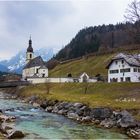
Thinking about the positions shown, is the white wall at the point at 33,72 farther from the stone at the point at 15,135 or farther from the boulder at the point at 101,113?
the stone at the point at 15,135

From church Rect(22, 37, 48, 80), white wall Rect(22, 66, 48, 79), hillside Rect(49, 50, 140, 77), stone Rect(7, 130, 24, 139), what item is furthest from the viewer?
church Rect(22, 37, 48, 80)

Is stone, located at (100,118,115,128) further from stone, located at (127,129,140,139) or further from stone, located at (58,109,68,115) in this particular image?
stone, located at (58,109,68,115)

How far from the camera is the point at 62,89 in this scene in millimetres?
99375

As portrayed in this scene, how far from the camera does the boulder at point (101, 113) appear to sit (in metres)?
49.7

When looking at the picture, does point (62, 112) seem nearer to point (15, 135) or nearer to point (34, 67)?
point (15, 135)

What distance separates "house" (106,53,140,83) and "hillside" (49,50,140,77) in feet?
134

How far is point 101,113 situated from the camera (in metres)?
50.8

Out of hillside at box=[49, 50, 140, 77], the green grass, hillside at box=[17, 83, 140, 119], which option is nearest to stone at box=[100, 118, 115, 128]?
hillside at box=[17, 83, 140, 119]

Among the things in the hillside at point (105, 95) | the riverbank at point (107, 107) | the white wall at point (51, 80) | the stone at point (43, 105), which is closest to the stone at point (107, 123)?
the riverbank at point (107, 107)

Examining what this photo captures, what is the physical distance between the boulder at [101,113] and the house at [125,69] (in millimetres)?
37954

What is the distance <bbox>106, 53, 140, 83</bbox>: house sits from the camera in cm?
8969

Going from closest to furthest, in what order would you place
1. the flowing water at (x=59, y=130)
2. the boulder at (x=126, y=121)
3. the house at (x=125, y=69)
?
the flowing water at (x=59, y=130) → the boulder at (x=126, y=121) → the house at (x=125, y=69)

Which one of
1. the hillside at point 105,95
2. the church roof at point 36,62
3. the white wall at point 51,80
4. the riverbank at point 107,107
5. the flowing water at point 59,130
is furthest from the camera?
the church roof at point 36,62

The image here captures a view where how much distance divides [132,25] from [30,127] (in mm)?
26818
